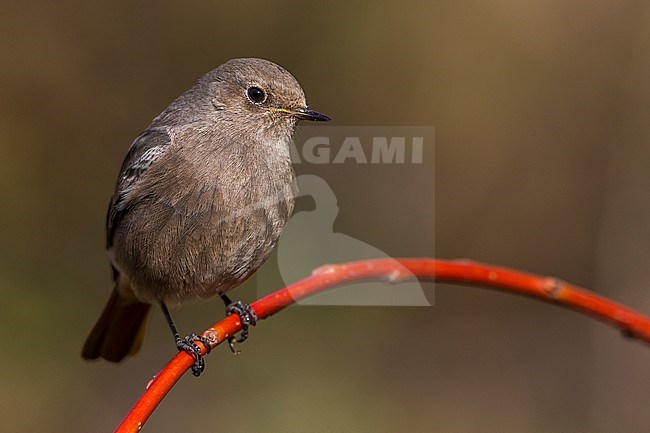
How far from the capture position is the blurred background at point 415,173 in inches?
298

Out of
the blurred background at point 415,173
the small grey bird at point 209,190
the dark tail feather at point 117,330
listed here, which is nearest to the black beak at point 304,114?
the small grey bird at point 209,190

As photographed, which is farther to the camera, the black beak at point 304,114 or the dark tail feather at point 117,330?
the dark tail feather at point 117,330

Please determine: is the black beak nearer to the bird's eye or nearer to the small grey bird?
the small grey bird

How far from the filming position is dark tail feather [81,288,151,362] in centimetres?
591

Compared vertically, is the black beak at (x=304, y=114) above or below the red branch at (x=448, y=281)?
above

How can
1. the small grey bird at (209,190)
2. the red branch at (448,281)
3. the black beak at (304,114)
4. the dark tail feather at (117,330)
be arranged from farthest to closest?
the dark tail feather at (117,330), the black beak at (304,114), the small grey bird at (209,190), the red branch at (448,281)

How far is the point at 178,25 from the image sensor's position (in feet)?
26.2

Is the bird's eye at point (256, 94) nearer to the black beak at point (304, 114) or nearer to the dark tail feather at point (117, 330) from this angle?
the black beak at point (304, 114)

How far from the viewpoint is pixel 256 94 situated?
537cm

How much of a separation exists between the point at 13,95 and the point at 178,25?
1.63 metres

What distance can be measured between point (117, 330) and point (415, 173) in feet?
10.9

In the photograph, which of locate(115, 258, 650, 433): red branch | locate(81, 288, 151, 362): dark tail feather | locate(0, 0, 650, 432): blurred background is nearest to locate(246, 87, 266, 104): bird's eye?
locate(81, 288, 151, 362): dark tail feather

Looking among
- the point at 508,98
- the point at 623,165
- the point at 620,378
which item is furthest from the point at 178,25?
the point at 620,378

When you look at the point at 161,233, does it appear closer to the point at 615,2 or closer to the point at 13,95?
the point at 13,95
